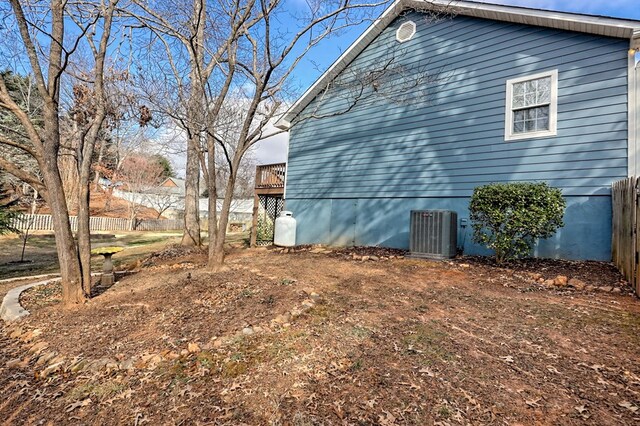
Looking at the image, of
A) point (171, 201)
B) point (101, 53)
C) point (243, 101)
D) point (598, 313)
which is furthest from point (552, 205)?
point (171, 201)

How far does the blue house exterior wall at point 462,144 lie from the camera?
559 cm

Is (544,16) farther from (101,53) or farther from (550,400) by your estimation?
(101,53)

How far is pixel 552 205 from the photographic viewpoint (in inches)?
200

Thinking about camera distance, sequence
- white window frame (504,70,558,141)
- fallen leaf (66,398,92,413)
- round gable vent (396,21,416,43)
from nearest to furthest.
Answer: fallen leaf (66,398,92,413), white window frame (504,70,558,141), round gable vent (396,21,416,43)

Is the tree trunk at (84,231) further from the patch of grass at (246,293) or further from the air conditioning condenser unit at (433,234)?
the air conditioning condenser unit at (433,234)

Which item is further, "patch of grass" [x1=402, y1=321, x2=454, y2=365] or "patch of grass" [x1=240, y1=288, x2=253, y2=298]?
"patch of grass" [x1=240, y1=288, x2=253, y2=298]

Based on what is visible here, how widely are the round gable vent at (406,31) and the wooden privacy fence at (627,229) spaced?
5869 millimetres

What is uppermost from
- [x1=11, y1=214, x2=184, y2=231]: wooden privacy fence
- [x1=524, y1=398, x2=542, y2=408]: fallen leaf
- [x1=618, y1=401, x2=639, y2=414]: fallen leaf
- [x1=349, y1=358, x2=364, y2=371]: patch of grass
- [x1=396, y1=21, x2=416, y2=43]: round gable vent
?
[x1=396, y1=21, x2=416, y2=43]: round gable vent

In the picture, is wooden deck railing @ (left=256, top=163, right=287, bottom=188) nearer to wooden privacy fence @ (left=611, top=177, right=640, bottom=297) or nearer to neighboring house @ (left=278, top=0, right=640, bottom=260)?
neighboring house @ (left=278, top=0, right=640, bottom=260)

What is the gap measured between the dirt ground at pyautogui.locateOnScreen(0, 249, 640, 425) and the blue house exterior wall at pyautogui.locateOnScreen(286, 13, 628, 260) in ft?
8.39

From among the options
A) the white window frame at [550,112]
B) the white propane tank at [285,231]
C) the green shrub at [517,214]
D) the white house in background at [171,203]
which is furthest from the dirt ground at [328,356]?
the white house in background at [171,203]

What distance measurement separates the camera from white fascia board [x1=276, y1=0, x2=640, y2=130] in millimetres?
5297

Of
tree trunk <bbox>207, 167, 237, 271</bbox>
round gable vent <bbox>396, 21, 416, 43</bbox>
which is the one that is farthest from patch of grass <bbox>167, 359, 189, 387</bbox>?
round gable vent <bbox>396, 21, 416, 43</bbox>

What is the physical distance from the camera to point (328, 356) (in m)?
2.47
